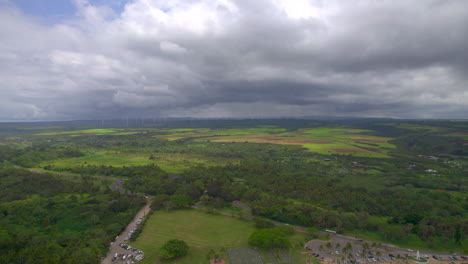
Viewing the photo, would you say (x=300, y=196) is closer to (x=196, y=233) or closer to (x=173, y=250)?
(x=196, y=233)

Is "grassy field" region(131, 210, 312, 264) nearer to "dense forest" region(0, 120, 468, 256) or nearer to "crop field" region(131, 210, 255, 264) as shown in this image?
"crop field" region(131, 210, 255, 264)

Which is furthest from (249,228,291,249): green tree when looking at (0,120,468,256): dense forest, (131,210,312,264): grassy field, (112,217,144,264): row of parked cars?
(112,217,144,264): row of parked cars

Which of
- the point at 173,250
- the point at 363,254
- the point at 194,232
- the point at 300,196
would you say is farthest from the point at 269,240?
the point at 300,196

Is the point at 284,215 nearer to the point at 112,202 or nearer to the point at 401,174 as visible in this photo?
the point at 112,202

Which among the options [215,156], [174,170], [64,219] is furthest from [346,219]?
[215,156]

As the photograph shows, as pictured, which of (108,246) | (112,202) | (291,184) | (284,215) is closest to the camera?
(108,246)
